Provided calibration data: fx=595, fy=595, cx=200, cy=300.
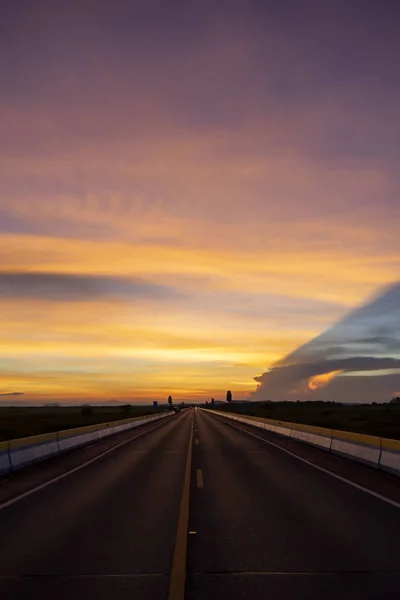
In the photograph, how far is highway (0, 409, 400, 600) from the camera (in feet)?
Result: 22.0

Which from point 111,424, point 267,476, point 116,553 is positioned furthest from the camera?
point 111,424

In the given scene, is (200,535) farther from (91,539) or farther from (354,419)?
(354,419)

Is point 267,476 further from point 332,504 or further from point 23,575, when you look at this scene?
point 23,575

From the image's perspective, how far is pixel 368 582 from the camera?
6809 millimetres

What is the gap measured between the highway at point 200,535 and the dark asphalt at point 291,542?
0.02 m

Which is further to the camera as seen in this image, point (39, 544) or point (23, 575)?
point (39, 544)

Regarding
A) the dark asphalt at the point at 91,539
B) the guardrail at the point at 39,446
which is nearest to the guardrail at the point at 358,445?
the dark asphalt at the point at 91,539

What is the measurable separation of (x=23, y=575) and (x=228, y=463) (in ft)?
45.6

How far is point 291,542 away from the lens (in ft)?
28.8

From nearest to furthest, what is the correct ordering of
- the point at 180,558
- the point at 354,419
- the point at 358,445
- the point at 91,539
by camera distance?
the point at 180,558 → the point at 91,539 → the point at 358,445 → the point at 354,419

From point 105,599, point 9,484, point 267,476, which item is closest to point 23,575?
point 105,599

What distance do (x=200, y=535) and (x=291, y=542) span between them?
144 centimetres

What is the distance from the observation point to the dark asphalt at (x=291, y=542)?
6.66 meters

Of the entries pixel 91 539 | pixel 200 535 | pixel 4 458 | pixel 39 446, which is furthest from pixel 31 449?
pixel 200 535
